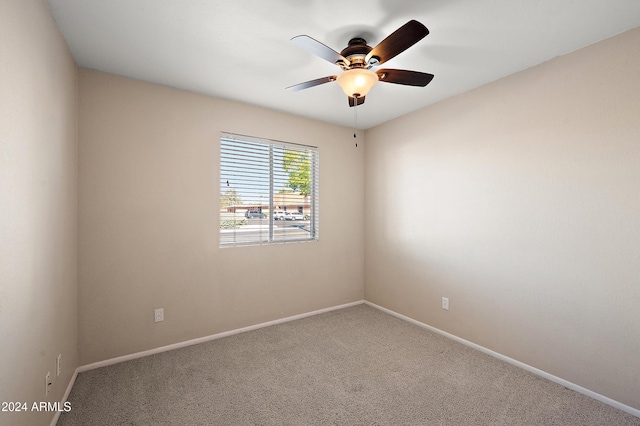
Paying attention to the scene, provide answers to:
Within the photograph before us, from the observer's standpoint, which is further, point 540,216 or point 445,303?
point 445,303

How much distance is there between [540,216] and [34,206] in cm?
335

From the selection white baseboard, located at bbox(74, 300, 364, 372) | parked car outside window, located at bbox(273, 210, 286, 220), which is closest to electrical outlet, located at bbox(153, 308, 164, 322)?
white baseboard, located at bbox(74, 300, 364, 372)

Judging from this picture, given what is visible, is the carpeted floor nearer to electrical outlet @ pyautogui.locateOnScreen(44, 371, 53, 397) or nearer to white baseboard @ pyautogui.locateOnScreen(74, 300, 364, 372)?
white baseboard @ pyautogui.locateOnScreen(74, 300, 364, 372)

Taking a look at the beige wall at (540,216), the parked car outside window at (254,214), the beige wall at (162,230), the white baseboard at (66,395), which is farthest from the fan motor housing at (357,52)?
the white baseboard at (66,395)

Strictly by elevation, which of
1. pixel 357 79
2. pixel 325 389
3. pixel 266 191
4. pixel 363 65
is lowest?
pixel 325 389

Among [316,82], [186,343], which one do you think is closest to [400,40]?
[316,82]

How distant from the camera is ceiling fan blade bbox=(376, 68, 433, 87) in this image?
1.89 m

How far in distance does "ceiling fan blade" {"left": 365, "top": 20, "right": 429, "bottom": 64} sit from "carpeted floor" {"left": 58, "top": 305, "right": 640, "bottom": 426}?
225 centimetres

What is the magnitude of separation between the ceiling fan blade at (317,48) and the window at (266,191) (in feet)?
5.35

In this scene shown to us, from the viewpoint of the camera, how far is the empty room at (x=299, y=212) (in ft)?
5.53

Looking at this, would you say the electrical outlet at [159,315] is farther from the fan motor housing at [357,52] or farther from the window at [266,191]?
the fan motor housing at [357,52]

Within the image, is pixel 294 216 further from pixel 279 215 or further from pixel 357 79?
pixel 357 79

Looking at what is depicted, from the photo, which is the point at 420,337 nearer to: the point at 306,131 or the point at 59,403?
the point at 306,131

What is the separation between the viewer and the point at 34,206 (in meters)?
1.52
